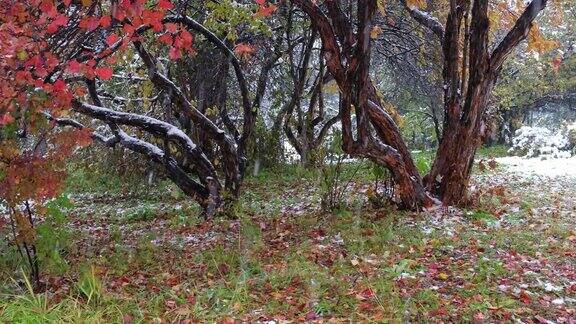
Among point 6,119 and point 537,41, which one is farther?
point 537,41

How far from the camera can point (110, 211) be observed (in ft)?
31.4

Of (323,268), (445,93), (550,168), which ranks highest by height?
(445,93)

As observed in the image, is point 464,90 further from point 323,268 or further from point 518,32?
point 323,268

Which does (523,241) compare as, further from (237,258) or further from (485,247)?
(237,258)

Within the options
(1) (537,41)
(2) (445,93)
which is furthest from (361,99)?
(1) (537,41)

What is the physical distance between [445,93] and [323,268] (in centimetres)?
344

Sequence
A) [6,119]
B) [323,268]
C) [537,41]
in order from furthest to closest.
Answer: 1. [537,41]
2. [323,268]
3. [6,119]

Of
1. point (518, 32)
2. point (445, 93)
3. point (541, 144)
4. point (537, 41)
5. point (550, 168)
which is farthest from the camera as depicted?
point (541, 144)

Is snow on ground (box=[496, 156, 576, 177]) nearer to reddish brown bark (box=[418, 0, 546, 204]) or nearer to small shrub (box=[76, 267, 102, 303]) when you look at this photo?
reddish brown bark (box=[418, 0, 546, 204])

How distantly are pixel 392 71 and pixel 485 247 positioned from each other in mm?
8109

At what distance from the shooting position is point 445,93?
701cm

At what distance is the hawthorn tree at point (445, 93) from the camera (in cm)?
596

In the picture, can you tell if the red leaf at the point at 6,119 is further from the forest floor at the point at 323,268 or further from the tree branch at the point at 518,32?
the tree branch at the point at 518,32

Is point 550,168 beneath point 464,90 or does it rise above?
beneath
